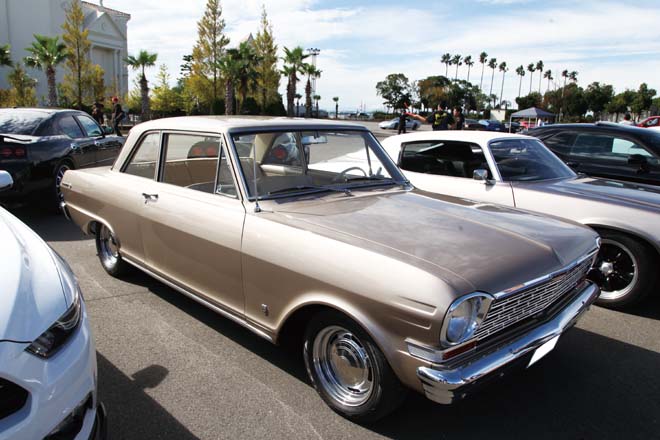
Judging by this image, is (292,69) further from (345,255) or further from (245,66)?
(345,255)

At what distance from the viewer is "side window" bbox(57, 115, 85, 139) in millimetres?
7552

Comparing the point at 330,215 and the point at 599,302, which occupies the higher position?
the point at 330,215

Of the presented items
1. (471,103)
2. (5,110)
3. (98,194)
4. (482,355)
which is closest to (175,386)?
(482,355)

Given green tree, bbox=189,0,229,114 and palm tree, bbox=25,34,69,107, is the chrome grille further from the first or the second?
green tree, bbox=189,0,229,114

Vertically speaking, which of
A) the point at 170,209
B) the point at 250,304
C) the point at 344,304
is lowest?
the point at 250,304

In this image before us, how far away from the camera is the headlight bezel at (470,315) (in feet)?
6.84

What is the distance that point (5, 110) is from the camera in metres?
7.55

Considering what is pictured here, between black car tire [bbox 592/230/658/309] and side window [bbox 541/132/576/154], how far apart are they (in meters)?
2.95

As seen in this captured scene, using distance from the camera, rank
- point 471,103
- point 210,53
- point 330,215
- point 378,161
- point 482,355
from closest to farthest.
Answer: point 482,355 < point 330,215 < point 378,161 < point 210,53 < point 471,103

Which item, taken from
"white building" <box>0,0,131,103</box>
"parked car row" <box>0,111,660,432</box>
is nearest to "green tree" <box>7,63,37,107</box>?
"white building" <box>0,0,131,103</box>

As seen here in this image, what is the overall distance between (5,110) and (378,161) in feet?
22.0

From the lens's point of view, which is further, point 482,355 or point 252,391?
point 252,391

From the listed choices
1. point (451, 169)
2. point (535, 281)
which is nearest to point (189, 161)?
point (535, 281)

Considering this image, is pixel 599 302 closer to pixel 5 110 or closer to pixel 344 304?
pixel 344 304
